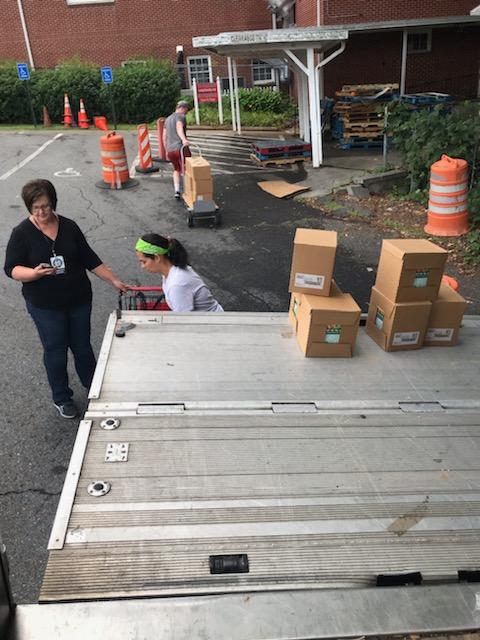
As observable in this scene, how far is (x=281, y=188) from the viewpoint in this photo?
37.1 feet

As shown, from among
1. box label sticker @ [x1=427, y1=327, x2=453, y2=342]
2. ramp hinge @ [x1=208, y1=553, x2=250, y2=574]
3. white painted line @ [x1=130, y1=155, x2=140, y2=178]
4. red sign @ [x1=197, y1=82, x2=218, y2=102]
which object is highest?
red sign @ [x1=197, y1=82, x2=218, y2=102]

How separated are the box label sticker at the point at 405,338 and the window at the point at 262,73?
82.5 ft

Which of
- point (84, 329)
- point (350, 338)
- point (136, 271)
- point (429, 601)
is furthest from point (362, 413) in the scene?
point (136, 271)

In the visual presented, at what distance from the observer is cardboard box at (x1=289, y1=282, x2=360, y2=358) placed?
11.5 ft

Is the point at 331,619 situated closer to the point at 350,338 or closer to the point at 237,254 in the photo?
the point at 350,338

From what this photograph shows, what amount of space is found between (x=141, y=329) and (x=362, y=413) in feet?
5.33

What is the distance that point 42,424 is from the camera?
4.41 m

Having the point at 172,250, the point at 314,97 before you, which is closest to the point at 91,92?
the point at 314,97

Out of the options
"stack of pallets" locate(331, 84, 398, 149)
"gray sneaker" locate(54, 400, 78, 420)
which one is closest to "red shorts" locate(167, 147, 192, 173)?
"stack of pallets" locate(331, 84, 398, 149)

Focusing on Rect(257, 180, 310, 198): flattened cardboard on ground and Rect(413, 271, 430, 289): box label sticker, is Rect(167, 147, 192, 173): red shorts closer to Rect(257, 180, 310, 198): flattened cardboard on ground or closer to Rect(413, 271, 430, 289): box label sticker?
Rect(257, 180, 310, 198): flattened cardboard on ground

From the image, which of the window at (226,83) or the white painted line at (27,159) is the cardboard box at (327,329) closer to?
the white painted line at (27,159)

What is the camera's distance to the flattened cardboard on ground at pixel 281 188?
11.0 metres

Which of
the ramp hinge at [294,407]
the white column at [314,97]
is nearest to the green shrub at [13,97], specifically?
the white column at [314,97]

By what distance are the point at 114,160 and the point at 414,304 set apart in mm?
9586
